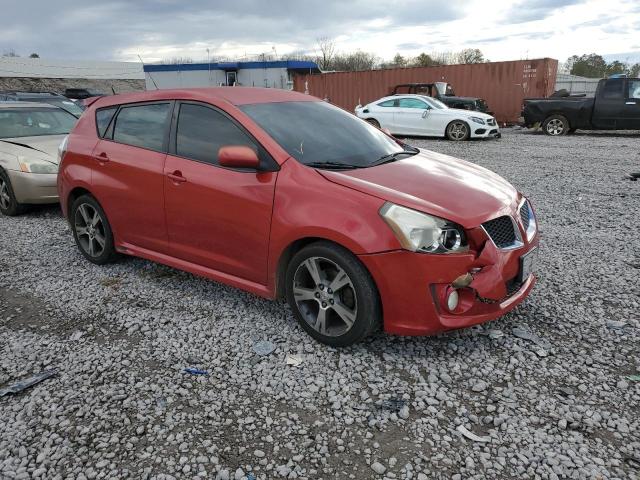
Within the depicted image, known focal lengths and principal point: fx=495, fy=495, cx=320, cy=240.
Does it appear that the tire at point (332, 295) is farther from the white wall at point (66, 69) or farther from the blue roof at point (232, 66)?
the white wall at point (66, 69)

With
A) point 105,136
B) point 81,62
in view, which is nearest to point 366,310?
point 105,136

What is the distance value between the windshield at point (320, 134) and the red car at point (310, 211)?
2 centimetres

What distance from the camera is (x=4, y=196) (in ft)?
23.3

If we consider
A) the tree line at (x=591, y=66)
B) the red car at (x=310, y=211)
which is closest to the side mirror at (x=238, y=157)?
the red car at (x=310, y=211)

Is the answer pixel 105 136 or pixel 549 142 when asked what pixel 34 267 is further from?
pixel 549 142

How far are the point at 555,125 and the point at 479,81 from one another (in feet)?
19.8

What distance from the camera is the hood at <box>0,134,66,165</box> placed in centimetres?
685

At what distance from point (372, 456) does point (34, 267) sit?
423cm

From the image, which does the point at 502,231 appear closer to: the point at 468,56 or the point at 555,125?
the point at 555,125

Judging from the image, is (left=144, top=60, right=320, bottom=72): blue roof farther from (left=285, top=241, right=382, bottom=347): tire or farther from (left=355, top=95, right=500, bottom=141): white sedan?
(left=285, top=241, right=382, bottom=347): tire

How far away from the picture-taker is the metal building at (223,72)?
40594mm

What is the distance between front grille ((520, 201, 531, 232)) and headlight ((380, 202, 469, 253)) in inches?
31.0

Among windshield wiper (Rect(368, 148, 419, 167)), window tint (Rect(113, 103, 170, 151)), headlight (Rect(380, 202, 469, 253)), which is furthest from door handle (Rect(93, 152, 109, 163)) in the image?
headlight (Rect(380, 202, 469, 253))

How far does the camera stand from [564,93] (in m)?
16.8
